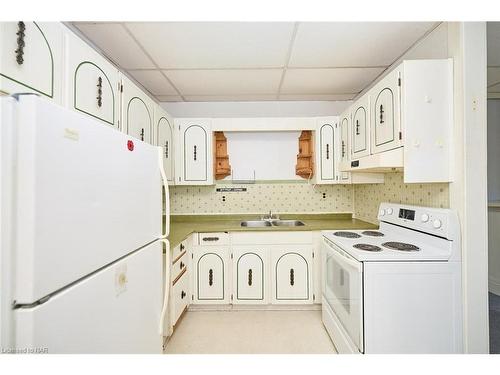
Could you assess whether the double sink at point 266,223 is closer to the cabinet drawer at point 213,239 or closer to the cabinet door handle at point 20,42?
the cabinet drawer at point 213,239

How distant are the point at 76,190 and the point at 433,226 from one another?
1922 mm

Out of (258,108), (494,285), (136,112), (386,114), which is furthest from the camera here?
(258,108)

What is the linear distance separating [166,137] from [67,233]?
1.94m

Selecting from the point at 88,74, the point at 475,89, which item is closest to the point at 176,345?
the point at 88,74

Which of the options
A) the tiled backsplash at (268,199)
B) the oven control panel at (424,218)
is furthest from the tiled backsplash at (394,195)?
the tiled backsplash at (268,199)

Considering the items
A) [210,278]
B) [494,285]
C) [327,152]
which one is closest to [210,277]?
[210,278]

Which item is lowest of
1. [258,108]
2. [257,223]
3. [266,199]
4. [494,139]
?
[257,223]

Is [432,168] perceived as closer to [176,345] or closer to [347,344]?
[347,344]

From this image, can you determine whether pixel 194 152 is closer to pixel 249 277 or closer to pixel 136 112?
pixel 136 112

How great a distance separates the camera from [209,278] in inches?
95.2

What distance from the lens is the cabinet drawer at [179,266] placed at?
1.99 meters

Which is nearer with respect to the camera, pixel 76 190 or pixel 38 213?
pixel 38 213

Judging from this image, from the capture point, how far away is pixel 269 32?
5.46 ft

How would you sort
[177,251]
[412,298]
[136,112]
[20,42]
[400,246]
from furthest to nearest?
1. [177,251]
2. [136,112]
3. [400,246]
4. [412,298]
5. [20,42]
